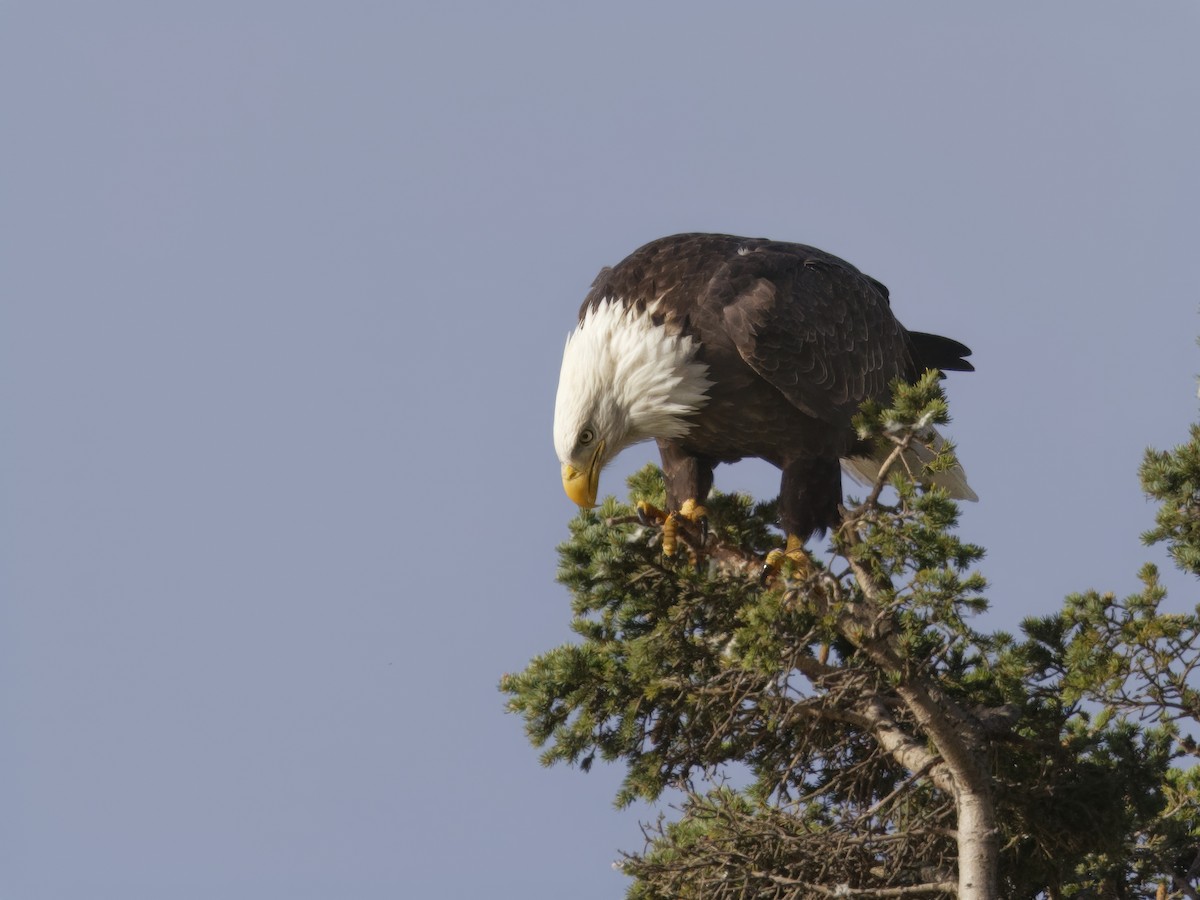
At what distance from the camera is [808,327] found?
622 cm

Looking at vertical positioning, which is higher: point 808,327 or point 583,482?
point 808,327

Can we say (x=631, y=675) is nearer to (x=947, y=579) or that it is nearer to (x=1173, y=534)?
(x=947, y=579)

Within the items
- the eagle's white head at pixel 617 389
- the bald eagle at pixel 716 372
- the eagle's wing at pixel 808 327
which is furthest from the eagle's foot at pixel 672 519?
the eagle's wing at pixel 808 327

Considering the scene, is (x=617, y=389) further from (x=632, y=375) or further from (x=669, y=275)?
(x=669, y=275)

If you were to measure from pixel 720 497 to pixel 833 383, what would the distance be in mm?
746

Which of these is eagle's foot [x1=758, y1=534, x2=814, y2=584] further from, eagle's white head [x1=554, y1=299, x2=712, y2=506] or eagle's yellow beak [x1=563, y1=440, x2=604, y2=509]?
eagle's yellow beak [x1=563, y1=440, x2=604, y2=509]

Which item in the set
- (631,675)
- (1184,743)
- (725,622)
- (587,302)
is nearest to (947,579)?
(725,622)

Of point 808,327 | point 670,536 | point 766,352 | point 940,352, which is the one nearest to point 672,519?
point 670,536

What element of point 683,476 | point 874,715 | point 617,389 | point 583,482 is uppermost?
point 617,389

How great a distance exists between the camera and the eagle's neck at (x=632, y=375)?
608 centimetres

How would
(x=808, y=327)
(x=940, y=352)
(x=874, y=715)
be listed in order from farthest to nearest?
(x=940, y=352)
(x=808, y=327)
(x=874, y=715)

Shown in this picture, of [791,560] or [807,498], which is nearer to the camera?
[791,560]

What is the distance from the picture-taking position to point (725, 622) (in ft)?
16.7

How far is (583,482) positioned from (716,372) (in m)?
0.78
